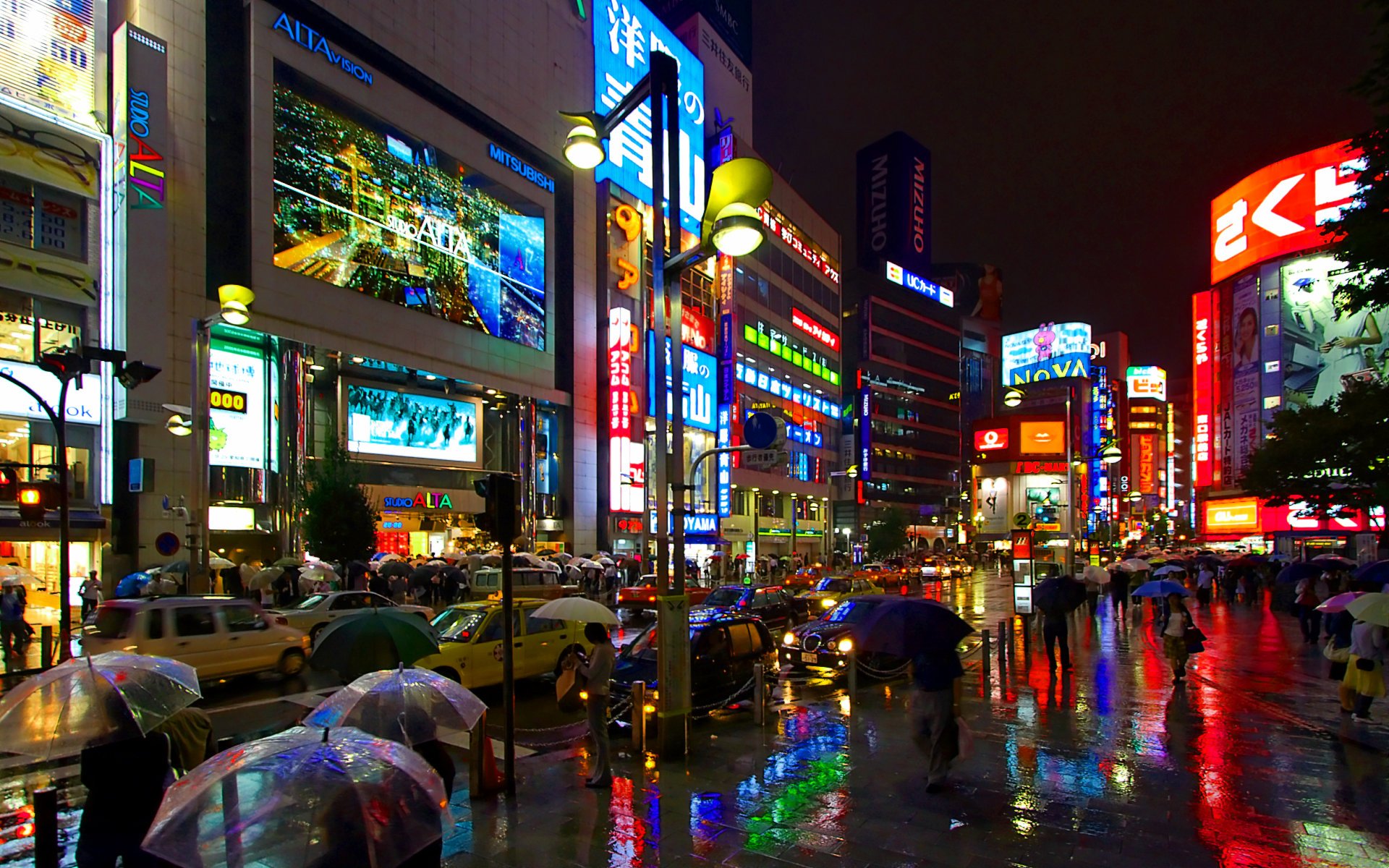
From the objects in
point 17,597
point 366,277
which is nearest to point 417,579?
point 17,597

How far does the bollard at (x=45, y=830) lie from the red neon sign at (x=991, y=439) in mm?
110942

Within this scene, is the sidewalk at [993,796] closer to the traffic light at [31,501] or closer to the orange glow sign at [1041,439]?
the traffic light at [31,501]

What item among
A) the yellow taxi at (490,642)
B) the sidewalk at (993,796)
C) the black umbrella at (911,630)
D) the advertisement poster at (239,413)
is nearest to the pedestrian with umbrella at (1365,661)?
the sidewalk at (993,796)

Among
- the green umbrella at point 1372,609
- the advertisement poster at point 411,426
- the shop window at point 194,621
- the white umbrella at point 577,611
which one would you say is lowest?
the shop window at point 194,621

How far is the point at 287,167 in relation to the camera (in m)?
36.5

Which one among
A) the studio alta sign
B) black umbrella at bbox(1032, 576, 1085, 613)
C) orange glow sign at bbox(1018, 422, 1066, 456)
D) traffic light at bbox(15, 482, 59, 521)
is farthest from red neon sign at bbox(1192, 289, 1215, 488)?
traffic light at bbox(15, 482, 59, 521)

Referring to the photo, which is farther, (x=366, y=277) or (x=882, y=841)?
(x=366, y=277)

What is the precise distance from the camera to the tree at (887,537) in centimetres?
7006

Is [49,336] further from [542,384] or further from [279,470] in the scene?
[542,384]

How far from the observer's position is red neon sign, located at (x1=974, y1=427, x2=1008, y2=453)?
108 meters

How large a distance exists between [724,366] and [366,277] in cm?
2518

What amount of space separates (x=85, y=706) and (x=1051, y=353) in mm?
131583

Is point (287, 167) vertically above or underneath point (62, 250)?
above

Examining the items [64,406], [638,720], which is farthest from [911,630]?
[64,406]
